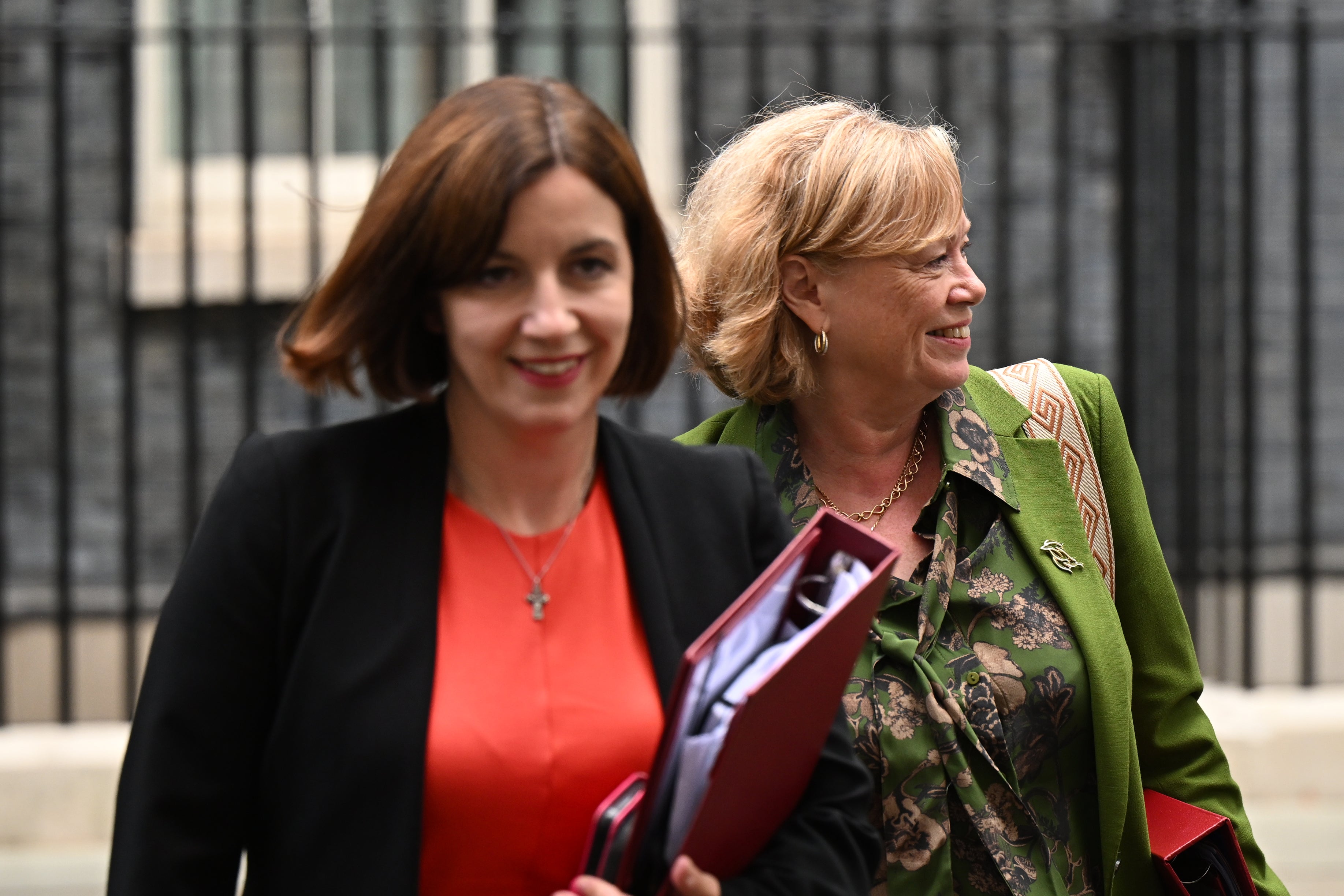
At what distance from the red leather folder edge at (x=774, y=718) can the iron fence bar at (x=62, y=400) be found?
4.27m

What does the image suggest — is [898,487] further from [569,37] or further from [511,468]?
[569,37]

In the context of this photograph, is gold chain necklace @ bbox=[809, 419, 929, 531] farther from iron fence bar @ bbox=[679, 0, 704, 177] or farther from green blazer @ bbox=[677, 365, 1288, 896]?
iron fence bar @ bbox=[679, 0, 704, 177]

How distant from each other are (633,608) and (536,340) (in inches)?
12.8

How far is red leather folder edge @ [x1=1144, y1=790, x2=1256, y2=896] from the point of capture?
2.19 m

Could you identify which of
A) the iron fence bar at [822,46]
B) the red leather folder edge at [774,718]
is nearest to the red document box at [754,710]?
the red leather folder edge at [774,718]

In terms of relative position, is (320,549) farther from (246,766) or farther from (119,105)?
(119,105)

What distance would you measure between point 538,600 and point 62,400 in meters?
4.18

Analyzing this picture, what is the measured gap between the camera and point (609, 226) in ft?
5.21

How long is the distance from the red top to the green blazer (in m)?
0.84

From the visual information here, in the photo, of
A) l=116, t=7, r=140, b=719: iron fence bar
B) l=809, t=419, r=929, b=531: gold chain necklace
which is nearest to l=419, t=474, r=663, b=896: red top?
l=809, t=419, r=929, b=531: gold chain necklace

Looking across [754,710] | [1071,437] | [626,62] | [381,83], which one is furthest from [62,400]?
[754,710]

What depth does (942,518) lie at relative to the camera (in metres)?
2.31

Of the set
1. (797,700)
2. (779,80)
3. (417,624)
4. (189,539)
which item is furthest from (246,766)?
(779,80)

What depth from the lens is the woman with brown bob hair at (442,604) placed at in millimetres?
1534
